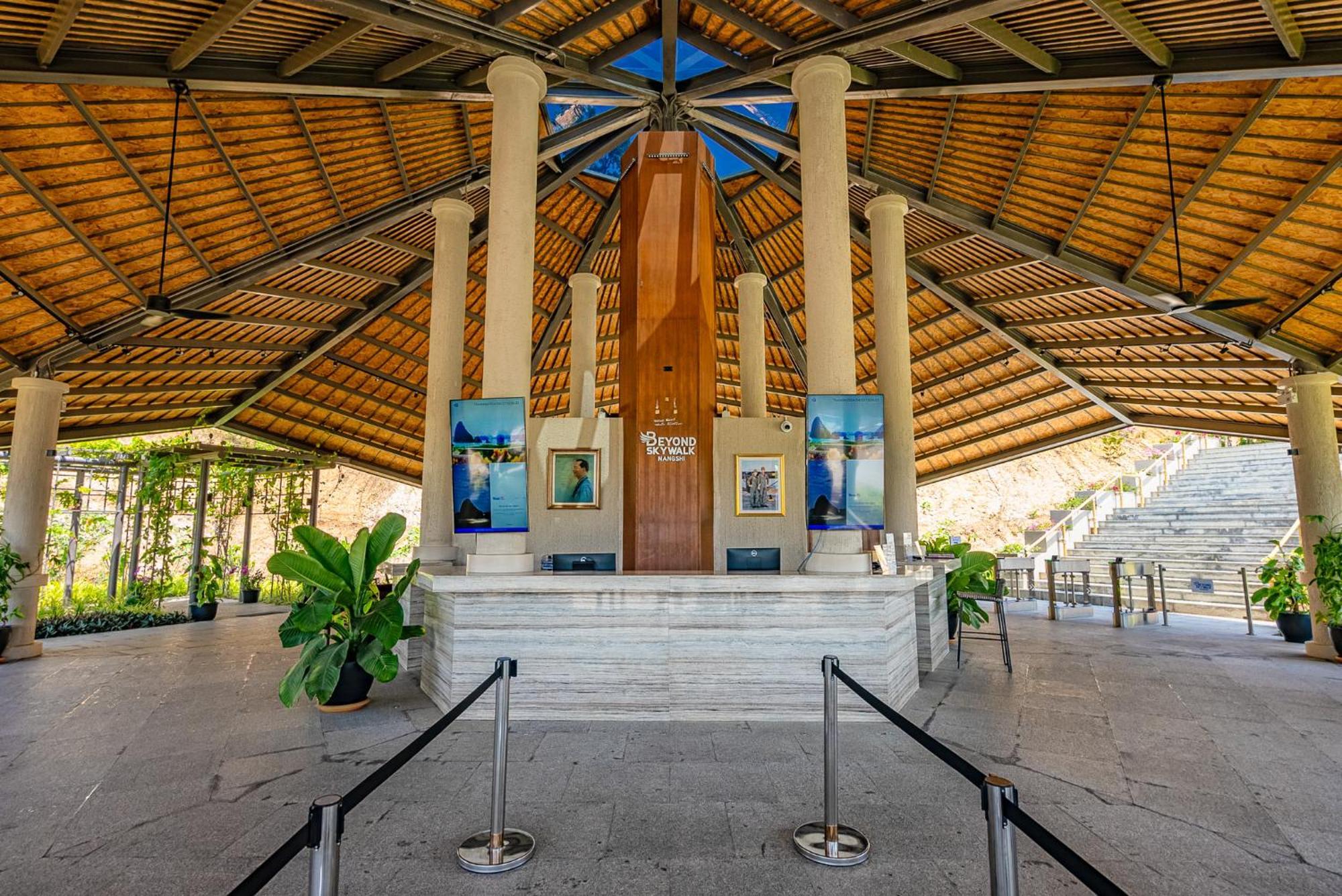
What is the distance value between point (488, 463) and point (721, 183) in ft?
36.2

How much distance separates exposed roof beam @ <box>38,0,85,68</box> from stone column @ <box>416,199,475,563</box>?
4.69m

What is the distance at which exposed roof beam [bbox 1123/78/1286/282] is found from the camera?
286 inches

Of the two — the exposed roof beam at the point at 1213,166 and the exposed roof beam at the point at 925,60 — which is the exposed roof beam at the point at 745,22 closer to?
the exposed roof beam at the point at 925,60

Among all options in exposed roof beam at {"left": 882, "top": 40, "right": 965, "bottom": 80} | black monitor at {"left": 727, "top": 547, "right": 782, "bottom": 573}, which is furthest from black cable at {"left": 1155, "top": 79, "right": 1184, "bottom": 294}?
black monitor at {"left": 727, "top": 547, "right": 782, "bottom": 573}

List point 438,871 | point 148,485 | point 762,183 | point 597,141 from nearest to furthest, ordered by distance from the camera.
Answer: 1. point 438,871
2. point 597,141
3. point 762,183
4. point 148,485

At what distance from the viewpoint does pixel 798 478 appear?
873 centimetres

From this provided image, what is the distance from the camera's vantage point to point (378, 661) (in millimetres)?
5582

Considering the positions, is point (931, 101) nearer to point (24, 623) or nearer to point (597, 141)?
point (597, 141)

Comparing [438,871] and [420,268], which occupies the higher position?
[420,268]

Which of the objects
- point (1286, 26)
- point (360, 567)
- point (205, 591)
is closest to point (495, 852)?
point (360, 567)

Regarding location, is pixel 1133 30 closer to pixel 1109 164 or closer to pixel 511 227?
pixel 1109 164

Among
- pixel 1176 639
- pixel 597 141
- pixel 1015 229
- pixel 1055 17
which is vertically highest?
pixel 597 141

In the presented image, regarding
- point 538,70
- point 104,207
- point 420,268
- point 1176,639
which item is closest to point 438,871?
point 538,70

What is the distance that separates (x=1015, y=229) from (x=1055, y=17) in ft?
13.7
